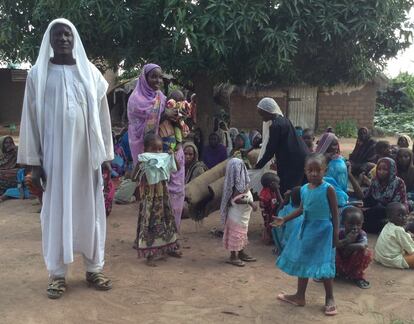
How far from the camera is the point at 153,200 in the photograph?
181 inches

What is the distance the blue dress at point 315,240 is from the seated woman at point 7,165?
5830mm

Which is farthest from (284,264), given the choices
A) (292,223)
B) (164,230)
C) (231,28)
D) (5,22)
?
(5,22)

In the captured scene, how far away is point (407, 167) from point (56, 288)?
15.8 ft

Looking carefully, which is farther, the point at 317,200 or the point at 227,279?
the point at 227,279

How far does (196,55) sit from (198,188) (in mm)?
2206

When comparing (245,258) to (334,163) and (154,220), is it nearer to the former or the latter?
(154,220)

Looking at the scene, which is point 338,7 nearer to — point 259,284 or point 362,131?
point 362,131

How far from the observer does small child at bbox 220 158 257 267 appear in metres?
4.52

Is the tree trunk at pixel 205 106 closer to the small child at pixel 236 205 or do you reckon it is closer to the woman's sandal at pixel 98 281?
the small child at pixel 236 205

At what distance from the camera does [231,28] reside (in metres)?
5.93

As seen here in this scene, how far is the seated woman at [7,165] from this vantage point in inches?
311

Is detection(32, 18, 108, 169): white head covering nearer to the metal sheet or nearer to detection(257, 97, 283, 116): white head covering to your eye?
detection(257, 97, 283, 116): white head covering

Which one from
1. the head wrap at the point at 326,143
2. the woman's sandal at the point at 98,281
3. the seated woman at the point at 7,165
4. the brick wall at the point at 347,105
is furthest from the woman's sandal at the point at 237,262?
the brick wall at the point at 347,105

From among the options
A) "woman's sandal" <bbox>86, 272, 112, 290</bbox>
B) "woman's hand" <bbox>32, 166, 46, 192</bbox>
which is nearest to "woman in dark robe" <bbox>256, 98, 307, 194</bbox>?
"woman's sandal" <bbox>86, 272, 112, 290</bbox>
